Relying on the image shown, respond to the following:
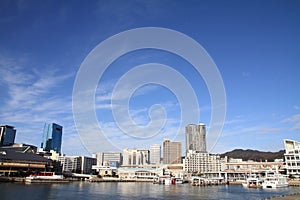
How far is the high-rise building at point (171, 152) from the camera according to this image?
323 ft

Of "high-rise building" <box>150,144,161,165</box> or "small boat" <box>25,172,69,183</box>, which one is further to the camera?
"high-rise building" <box>150,144,161,165</box>

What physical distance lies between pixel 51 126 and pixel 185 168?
67582mm

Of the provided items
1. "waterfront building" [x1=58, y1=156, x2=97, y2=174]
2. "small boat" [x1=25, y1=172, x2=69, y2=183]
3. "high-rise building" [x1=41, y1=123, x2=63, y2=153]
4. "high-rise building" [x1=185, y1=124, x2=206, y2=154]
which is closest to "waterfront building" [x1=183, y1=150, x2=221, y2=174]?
"high-rise building" [x1=185, y1=124, x2=206, y2=154]

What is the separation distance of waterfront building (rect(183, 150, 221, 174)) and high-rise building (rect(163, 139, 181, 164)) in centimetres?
2301

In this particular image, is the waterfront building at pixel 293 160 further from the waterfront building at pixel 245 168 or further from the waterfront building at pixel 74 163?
the waterfront building at pixel 74 163

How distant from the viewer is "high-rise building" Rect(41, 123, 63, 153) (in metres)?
112

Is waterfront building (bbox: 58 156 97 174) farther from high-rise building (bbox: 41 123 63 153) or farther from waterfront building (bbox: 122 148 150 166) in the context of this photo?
high-rise building (bbox: 41 123 63 153)

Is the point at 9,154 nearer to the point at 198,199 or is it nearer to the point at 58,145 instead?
the point at 198,199

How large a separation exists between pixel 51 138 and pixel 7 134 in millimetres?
17204

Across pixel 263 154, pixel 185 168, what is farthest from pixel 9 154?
pixel 263 154

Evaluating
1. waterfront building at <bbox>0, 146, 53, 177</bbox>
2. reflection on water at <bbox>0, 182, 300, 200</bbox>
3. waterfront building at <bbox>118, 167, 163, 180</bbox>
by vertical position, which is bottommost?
→ reflection on water at <bbox>0, 182, 300, 200</bbox>

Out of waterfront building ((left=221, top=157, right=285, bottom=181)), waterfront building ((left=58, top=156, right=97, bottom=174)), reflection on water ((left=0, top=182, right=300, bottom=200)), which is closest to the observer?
reflection on water ((left=0, top=182, right=300, bottom=200))

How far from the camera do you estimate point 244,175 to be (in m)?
64.6

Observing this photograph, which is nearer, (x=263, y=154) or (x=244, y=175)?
(x=244, y=175)
